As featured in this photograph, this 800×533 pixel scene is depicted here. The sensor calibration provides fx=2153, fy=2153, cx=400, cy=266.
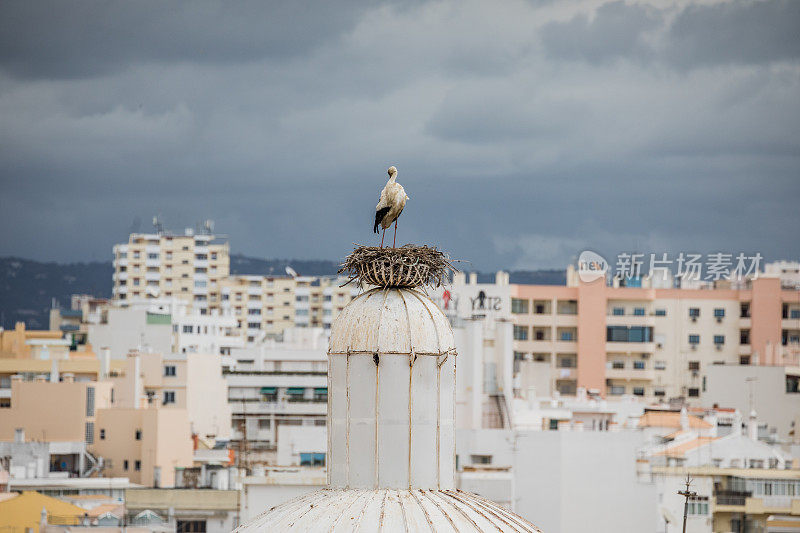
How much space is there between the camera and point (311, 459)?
171 ft

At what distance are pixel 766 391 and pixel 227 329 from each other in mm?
58210

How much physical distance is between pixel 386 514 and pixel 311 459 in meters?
37.3

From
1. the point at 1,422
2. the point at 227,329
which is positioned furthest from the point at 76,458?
the point at 227,329

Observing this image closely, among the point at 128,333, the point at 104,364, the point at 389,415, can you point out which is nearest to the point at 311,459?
the point at 389,415

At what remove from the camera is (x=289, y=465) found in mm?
51500

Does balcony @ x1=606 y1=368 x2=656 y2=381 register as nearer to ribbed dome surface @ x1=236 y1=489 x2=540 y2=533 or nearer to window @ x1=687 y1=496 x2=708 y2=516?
window @ x1=687 y1=496 x2=708 y2=516

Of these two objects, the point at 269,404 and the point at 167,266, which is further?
the point at 167,266

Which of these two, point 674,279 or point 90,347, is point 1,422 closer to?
point 90,347

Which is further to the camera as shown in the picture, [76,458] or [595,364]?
[595,364]

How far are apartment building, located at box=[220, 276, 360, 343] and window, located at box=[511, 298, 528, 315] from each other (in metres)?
54.6

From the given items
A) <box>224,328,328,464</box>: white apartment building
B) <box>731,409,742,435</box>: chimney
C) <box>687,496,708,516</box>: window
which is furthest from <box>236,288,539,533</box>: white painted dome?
<box>731,409,742,435</box>: chimney

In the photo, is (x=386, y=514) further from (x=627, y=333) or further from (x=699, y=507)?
(x=627, y=333)

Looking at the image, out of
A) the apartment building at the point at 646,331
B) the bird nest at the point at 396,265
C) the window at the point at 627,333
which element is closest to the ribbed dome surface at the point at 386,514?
the bird nest at the point at 396,265

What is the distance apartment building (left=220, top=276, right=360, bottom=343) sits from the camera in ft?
582
